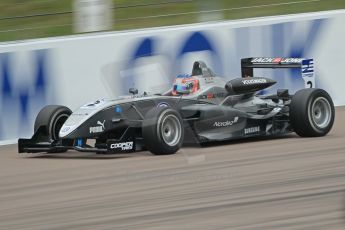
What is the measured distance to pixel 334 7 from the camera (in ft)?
55.0

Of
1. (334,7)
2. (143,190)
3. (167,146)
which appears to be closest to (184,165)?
(167,146)

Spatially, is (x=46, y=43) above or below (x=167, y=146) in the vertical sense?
above

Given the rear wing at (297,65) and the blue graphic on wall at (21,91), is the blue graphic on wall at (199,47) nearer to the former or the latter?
the rear wing at (297,65)

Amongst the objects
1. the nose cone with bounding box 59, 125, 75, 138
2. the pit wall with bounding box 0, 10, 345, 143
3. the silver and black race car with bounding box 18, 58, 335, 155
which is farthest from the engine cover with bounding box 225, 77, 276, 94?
the nose cone with bounding box 59, 125, 75, 138

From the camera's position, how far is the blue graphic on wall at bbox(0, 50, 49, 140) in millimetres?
12594

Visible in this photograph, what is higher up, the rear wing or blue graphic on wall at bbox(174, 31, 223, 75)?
blue graphic on wall at bbox(174, 31, 223, 75)

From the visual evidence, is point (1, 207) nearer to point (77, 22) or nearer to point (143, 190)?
point (143, 190)

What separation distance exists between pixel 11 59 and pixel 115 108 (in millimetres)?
2653

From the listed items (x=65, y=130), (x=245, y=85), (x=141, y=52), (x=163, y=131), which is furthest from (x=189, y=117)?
(x=141, y=52)

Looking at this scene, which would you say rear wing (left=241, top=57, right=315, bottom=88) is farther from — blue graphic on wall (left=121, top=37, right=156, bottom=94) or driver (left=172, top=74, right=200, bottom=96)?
blue graphic on wall (left=121, top=37, right=156, bottom=94)

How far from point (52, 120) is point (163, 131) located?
5.81 feet

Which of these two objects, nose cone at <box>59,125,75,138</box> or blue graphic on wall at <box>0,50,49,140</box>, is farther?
blue graphic on wall at <box>0,50,49,140</box>

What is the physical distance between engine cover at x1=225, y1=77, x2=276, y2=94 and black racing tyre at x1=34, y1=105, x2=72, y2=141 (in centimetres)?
217

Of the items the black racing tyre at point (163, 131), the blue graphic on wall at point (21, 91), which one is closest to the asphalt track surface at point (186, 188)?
the black racing tyre at point (163, 131)
